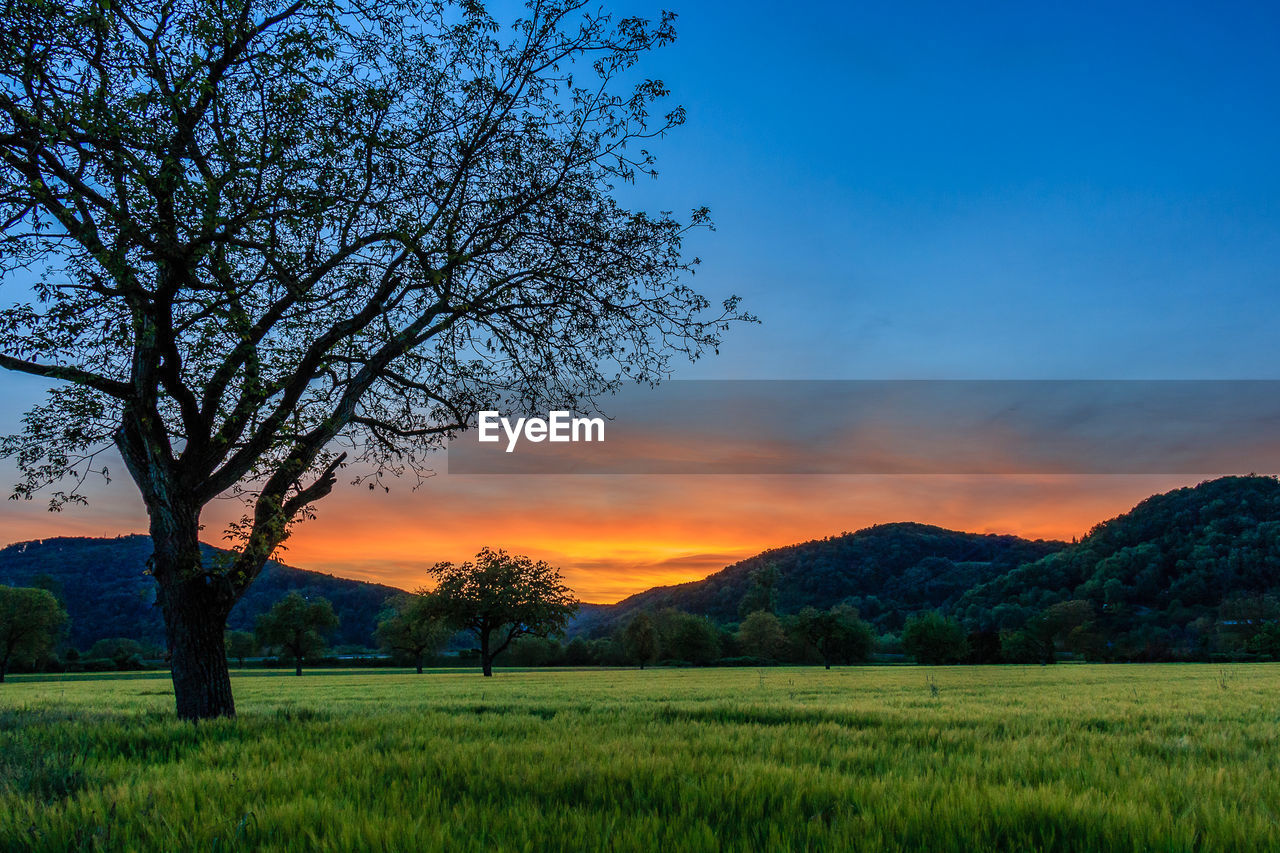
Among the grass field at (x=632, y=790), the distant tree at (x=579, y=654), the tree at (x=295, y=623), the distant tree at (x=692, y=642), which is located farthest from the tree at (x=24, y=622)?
the grass field at (x=632, y=790)

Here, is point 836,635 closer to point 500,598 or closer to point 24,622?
point 500,598

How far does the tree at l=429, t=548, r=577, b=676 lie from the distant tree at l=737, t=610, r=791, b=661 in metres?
43.2

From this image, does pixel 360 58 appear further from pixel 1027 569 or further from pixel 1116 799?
pixel 1027 569

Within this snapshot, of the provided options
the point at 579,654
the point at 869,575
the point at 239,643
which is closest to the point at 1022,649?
the point at 869,575

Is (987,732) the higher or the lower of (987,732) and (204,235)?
the lower

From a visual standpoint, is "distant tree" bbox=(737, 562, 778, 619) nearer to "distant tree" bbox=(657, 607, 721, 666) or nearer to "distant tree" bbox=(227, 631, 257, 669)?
"distant tree" bbox=(657, 607, 721, 666)

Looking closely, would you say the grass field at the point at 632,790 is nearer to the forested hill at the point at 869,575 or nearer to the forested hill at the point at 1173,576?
the forested hill at the point at 1173,576

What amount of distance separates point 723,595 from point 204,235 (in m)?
152

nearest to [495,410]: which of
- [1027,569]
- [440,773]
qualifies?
[440,773]

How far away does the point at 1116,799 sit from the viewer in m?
3.94

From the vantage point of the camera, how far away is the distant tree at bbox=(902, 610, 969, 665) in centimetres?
8950

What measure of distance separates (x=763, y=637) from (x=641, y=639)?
19224 mm

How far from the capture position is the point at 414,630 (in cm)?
7012

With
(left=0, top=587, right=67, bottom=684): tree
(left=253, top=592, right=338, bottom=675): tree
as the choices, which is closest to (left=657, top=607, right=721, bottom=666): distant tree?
(left=253, top=592, right=338, bottom=675): tree
